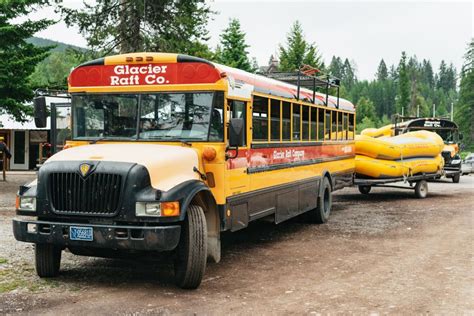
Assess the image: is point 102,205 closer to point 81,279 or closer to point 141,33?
point 81,279

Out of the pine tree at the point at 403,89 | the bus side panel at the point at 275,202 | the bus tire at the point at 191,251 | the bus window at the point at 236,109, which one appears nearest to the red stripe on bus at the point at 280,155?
the bus window at the point at 236,109

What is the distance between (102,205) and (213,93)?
2.11m

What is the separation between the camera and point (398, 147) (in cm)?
1778

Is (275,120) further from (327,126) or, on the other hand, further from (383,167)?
(383,167)

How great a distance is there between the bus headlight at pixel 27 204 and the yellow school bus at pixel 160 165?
0.05 ft

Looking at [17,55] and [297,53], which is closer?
[17,55]

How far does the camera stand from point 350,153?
15977 millimetres

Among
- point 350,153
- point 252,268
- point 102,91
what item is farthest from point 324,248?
point 350,153

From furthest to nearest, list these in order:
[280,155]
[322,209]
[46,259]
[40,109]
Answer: [322,209] < [280,155] < [40,109] < [46,259]

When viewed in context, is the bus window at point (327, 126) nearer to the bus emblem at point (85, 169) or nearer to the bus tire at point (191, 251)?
the bus tire at point (191, 251)

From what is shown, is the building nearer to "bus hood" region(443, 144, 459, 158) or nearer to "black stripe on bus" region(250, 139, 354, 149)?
"bus hood" region(443, 144, 459, 158)

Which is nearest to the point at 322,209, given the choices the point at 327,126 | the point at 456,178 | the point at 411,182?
the point at 327,126

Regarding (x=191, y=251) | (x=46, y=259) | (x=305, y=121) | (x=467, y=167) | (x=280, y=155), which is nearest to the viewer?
(x=191, y=251)

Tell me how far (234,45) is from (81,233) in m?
46.6
